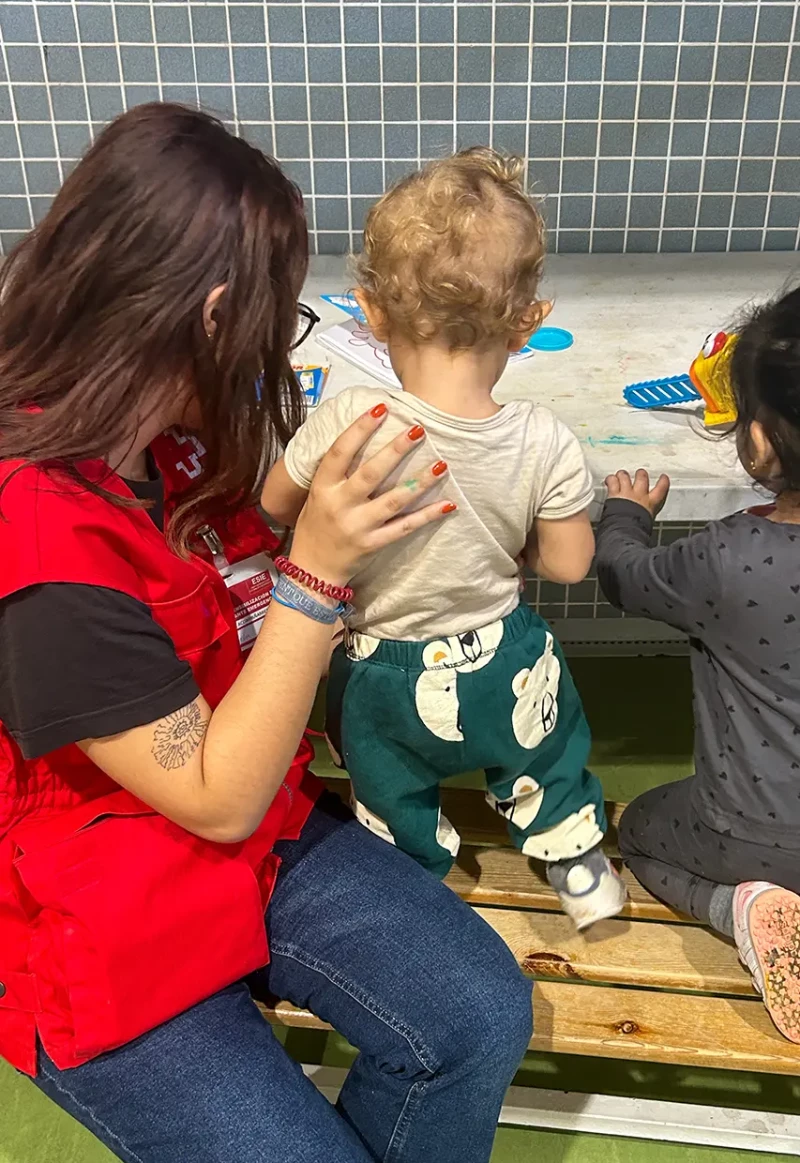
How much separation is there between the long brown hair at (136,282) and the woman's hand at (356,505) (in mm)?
129

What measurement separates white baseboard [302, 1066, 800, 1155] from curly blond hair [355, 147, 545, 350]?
3.49 feet

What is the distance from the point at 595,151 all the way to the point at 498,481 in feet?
3.34

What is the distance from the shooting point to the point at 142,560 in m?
0.96

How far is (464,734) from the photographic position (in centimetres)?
113

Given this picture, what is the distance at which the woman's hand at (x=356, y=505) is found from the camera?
0.96 m

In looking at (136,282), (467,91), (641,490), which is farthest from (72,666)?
(467,91)

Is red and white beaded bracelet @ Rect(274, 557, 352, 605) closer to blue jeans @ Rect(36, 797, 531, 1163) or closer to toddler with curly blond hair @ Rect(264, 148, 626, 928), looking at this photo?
toddler with curly blond hair @ Rect(264, 148, 626, 928)

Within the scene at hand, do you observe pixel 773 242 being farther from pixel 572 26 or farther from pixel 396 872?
pixel 396 872

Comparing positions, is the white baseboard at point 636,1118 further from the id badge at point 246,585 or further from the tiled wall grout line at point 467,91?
the tiled wall grout line at point 467,91

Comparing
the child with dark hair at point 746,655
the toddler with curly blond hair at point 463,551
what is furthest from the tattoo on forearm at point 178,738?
the child with dark hair at point 746,655

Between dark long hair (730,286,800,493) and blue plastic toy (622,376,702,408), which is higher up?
dark long hair (730,286,800,493)

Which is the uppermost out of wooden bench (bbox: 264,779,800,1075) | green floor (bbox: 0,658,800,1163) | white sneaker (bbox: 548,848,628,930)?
white sneaker (bbox: 548,848,628,930)

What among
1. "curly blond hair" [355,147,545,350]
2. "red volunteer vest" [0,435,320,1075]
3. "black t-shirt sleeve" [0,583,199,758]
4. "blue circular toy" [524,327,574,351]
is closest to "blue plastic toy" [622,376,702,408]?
"blue circular toy" [524,327,574,351]

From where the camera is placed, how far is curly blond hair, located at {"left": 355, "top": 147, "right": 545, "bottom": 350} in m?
0.93
